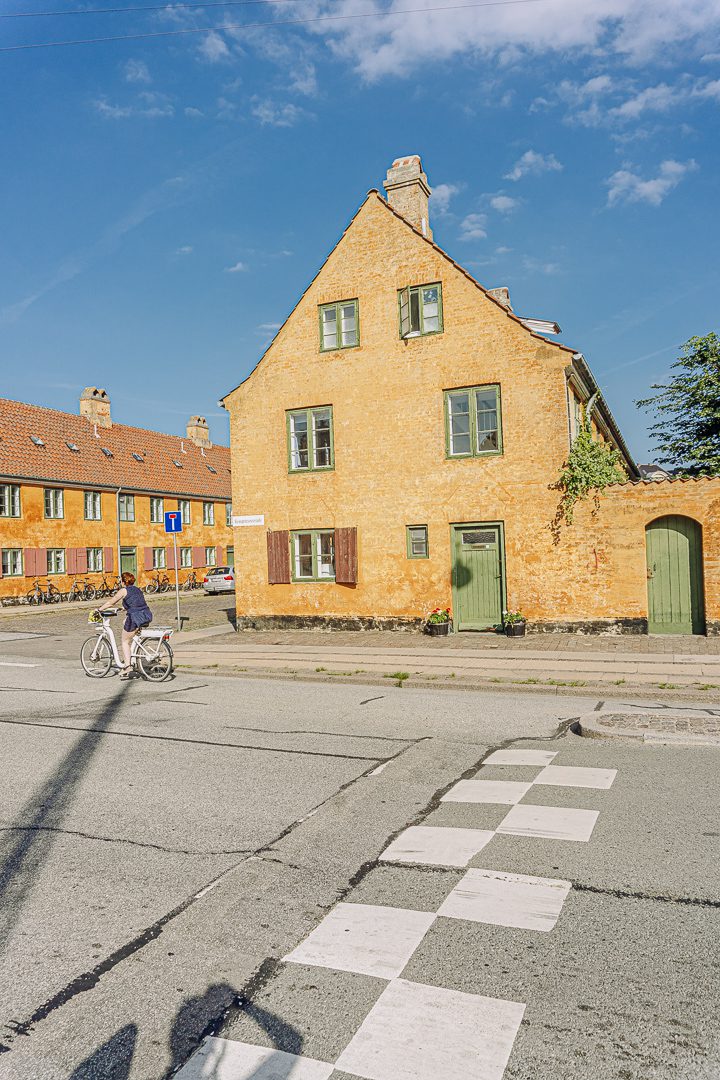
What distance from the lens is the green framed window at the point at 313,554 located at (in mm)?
18703

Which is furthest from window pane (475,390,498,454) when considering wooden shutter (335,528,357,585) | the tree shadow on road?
the tree shadow on road

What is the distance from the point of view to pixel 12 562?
31.9m

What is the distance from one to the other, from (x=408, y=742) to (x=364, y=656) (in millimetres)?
6296

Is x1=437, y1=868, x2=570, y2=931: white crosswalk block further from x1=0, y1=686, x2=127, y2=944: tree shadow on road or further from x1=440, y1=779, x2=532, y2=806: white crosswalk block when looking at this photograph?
x1=0, y1=686, x2=127, y2=944: tree shadow on road

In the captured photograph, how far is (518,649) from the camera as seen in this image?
47.2 feet

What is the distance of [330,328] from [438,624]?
7676 mm

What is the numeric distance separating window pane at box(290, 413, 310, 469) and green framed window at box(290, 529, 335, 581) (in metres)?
1.70

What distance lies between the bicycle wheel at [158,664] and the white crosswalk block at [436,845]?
829cm

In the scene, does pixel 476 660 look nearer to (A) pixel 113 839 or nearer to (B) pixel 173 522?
(A) pixel 113 839

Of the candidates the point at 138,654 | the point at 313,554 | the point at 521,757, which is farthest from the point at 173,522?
the point at 521,757

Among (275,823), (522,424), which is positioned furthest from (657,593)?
(275,823)

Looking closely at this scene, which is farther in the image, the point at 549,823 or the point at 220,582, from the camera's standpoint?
the point at 220,582

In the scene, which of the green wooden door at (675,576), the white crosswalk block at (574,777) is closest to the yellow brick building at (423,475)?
the green wooden door at (675,576)

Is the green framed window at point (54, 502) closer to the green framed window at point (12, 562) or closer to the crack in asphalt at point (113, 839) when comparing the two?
the green framed window at point (12, 562)
